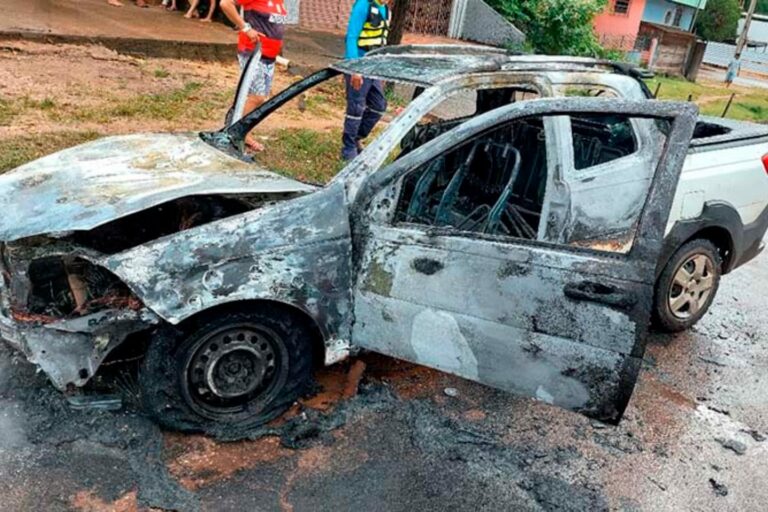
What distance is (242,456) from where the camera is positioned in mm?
3178

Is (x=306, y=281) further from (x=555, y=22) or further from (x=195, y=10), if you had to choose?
(x=555, y=22)

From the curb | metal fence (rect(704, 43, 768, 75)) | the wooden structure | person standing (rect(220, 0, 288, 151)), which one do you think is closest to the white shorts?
person standing (rect(220, 0, 288, 151))

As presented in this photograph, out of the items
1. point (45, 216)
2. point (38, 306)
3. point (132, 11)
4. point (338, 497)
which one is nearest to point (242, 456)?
point (338, 497)

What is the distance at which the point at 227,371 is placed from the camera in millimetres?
3256

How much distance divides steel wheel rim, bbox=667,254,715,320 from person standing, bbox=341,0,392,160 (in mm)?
3169

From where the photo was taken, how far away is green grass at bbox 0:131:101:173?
5.72 m

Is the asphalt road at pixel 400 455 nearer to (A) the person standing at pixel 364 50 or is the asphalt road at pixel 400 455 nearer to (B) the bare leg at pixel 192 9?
(A) the person standing at pixel 364 50

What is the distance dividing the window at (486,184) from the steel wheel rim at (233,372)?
1255 mm

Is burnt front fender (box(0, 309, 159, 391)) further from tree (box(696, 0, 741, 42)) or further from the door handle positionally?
tree (box(696, 0, 741, 42))

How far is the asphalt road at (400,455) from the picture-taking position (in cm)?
296

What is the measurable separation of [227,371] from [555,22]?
15.0 m

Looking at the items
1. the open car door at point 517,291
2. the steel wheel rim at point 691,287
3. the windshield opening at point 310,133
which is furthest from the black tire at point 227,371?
the steel wheel rim at point 691,287

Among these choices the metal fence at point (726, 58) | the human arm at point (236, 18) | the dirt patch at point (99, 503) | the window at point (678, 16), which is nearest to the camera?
the dirt patch at point (99, 503)

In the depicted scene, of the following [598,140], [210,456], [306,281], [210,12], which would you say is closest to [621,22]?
[210,12]
